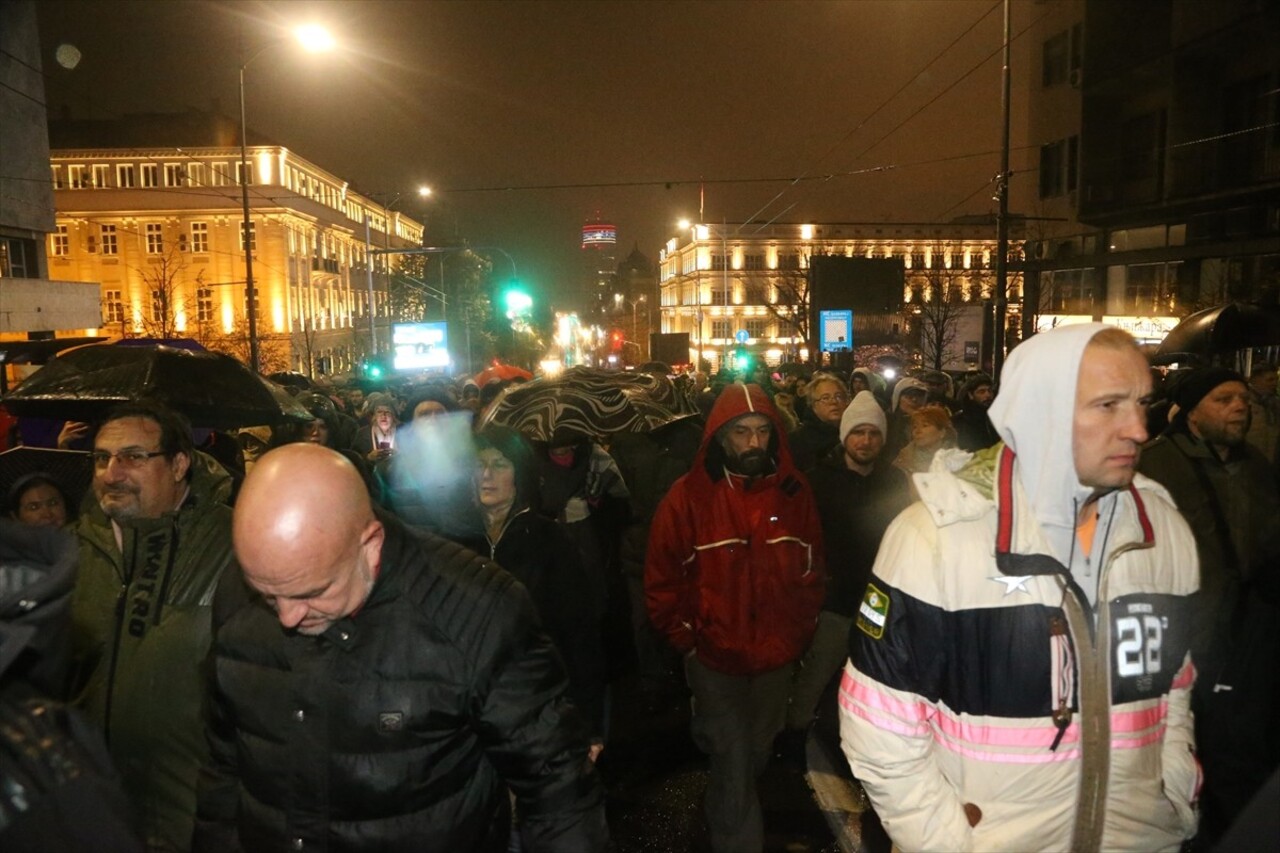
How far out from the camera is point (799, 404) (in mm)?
12961

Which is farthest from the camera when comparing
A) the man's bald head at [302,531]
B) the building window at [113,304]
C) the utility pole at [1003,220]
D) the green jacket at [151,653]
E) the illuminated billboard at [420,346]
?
the building window at [113,304]

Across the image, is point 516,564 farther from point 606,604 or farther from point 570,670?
point 606,604

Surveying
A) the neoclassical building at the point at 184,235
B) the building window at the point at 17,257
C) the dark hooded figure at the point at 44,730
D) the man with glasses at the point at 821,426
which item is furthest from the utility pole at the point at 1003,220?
the neoclassical building at the point at 184,235

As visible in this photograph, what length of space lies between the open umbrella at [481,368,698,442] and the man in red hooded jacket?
1.78 metres

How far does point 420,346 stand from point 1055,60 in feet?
85.3

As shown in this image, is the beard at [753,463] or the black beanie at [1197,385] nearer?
the beard at [753,463]

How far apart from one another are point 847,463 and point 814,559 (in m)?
1.20

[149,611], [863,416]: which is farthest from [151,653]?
[863,416]

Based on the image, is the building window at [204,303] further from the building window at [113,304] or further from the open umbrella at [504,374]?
the open umbrella at [504,374]

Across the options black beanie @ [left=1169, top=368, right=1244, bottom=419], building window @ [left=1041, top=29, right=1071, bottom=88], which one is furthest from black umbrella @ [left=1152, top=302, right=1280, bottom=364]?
building window @ [left=1041, top=29, right=1071, bottom=88]

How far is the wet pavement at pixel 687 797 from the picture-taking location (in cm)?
500

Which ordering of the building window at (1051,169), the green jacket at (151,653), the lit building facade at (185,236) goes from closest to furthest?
1. the green jacket at (151,653)
2. the building window at (1051,169)
3. the lit building facade at (185,236)

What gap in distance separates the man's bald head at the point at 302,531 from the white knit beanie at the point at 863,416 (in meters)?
3.93

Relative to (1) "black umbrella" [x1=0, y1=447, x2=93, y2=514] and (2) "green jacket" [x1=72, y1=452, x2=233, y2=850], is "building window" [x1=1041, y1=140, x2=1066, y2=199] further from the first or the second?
(2) "green jacket" [x1=72, y1=452, x2=233, y2=850]
